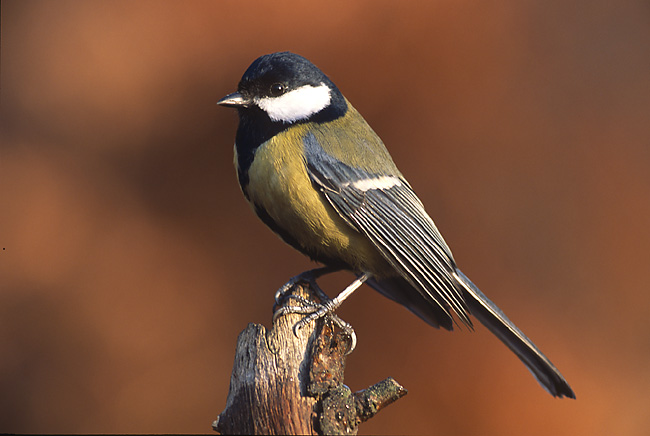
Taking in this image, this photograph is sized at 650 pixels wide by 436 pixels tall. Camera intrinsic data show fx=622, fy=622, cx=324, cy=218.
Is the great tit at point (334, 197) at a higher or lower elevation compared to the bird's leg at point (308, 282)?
higher

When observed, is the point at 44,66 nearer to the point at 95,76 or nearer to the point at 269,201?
the point at 95,76

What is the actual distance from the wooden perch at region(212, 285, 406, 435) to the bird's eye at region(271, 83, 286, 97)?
2.69ft

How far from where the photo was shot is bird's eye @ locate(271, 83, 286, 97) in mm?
2098

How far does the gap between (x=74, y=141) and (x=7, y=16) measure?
839 mm

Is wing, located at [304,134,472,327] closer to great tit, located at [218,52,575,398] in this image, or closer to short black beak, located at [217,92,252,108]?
great tit, located at [218,52,575,398]

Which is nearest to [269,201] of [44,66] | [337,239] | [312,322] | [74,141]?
[337,239]

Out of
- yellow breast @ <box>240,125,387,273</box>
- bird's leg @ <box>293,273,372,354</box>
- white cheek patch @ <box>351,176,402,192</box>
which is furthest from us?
white cheek patch @ <box>351,176,402,192</box>

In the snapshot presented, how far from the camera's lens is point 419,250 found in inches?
81.0

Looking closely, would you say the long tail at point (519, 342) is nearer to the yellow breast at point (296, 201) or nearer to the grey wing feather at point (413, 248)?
the grey wing feather at point (413, 248)

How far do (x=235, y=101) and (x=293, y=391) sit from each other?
3.34 feet

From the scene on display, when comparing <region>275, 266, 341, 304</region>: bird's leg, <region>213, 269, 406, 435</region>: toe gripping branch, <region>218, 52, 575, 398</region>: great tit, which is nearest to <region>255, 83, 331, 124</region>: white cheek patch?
<region>218, 52, 575, 398</region>: great tit

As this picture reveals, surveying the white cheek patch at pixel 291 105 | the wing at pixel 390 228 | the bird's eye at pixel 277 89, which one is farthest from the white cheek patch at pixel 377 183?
the bird's eye at pixel 277 89

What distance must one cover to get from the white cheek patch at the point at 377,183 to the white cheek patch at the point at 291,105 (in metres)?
0.30

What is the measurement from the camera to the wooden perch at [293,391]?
1.48 metres
